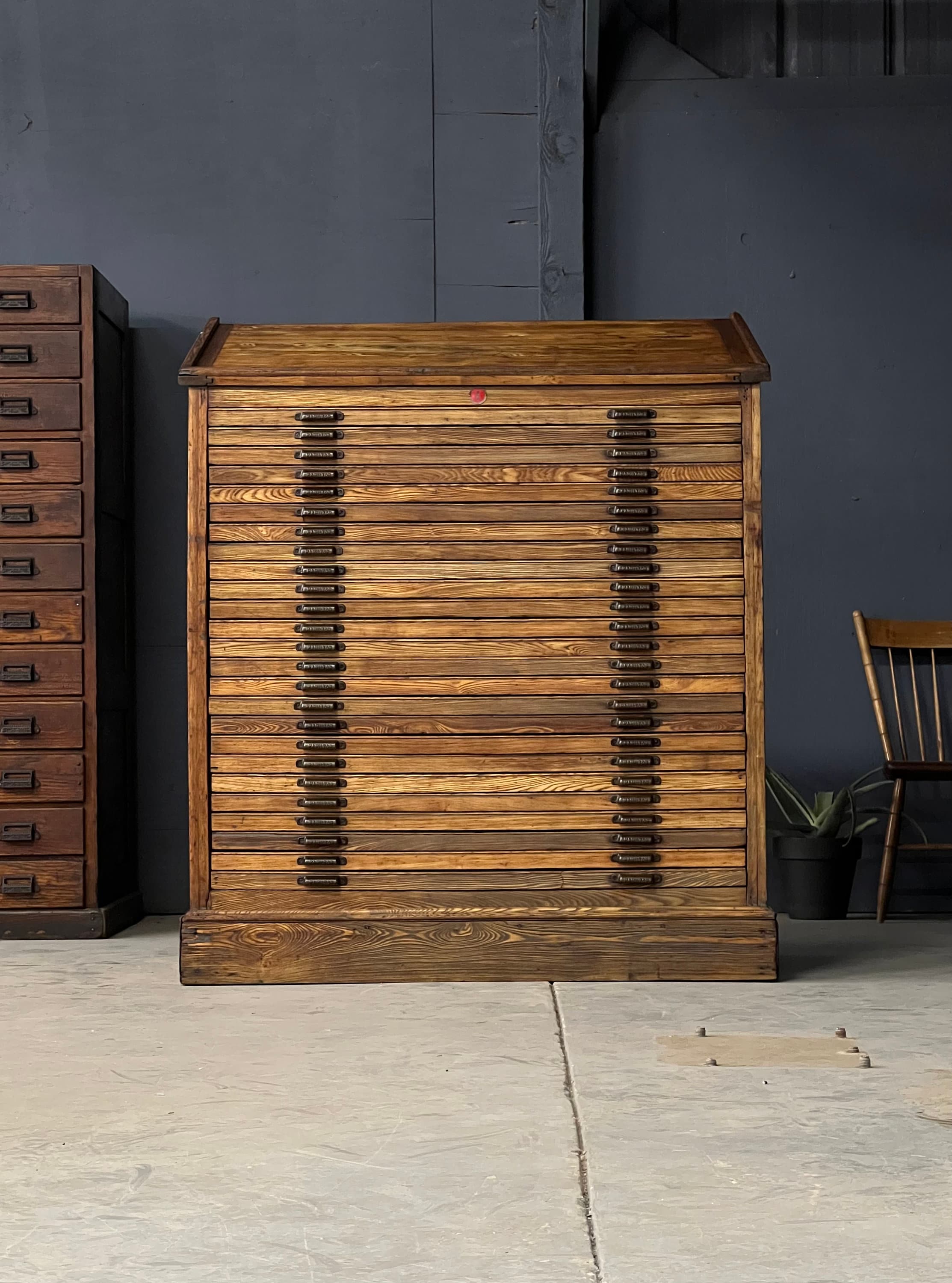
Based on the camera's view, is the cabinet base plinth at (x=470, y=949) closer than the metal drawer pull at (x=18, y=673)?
Yes

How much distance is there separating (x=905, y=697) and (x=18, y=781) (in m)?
2.61

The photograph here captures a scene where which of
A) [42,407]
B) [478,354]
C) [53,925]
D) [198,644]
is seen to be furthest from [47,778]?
[478,354]

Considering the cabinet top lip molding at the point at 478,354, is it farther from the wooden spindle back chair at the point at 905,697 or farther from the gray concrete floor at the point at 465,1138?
the gray concrete floor at the point at 465,1138

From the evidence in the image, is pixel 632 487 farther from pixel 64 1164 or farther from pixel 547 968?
pixel 64 1164

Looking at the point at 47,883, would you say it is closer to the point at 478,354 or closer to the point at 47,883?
the point at 47,883

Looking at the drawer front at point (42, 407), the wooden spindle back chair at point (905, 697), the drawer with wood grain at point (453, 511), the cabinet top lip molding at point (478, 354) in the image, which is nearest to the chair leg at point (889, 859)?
the wooden spindle back chair at point (905, 697)

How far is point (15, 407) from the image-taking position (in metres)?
3.70

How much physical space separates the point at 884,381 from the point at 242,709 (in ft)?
Answer: 7.48

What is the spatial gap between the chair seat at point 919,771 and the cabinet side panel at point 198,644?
6.14 feet

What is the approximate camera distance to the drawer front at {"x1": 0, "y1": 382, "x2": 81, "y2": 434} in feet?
12.2

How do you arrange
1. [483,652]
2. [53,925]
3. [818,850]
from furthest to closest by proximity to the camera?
1. [818,850]
2. [53,925]
3. [483,652]

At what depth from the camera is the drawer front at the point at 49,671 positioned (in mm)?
3678

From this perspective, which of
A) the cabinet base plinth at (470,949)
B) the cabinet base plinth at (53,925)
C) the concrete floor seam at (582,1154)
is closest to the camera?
the concrete floor seam at (582,1154)

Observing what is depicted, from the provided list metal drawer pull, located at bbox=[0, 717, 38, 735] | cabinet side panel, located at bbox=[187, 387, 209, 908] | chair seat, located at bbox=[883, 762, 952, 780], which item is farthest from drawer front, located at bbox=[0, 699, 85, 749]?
chair seat, located at bbox=[883, 762, 952, 780]
